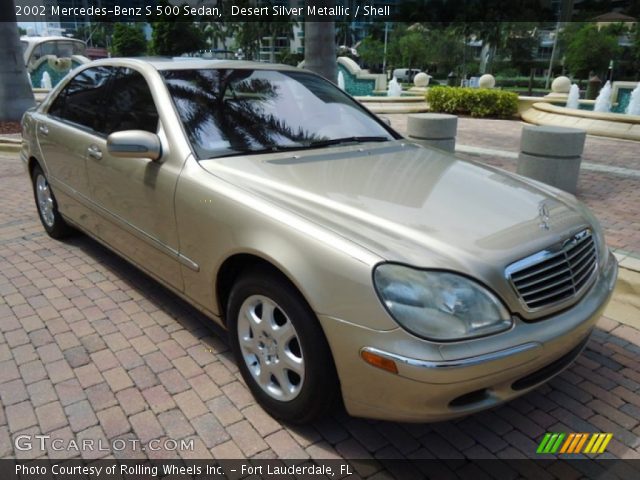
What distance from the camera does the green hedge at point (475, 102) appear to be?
15031mm

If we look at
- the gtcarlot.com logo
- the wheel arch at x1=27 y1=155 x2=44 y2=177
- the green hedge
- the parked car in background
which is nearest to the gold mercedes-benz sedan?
the gtcarlot.com logo

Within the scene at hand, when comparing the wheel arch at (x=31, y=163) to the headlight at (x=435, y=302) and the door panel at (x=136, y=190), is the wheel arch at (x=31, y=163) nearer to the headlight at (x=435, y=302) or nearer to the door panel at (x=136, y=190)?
the door panel at (x=136, y=190)

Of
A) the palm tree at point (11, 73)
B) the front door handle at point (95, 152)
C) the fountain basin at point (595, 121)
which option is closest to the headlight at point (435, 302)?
the front door handle at point (95, 152)

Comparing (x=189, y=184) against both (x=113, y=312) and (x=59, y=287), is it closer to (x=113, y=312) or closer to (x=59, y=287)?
(x=113, y=312)

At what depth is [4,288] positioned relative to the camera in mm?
4215

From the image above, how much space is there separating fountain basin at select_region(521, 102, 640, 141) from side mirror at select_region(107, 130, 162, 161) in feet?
36.3

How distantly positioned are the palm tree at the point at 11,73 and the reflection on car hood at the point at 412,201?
10.9 metres

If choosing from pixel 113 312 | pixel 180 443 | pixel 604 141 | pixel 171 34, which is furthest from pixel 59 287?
pixel 171 34

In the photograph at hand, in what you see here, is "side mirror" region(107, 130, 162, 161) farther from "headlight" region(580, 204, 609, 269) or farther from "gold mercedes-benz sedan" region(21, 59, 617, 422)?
"headlight" region(580, 204, 609, 269)

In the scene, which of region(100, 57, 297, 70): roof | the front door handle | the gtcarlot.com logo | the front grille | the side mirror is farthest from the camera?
the front door handle

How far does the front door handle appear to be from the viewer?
146 inches

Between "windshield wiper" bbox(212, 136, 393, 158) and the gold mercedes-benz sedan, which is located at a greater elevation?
"windshield wiper" bbox(212, 136, 393, 158)

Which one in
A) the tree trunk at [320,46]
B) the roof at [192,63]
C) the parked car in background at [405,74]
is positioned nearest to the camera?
the roof at [192,63]

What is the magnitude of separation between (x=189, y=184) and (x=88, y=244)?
280cm
